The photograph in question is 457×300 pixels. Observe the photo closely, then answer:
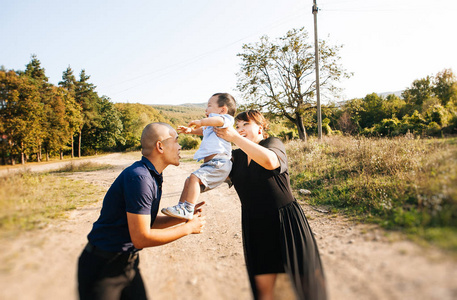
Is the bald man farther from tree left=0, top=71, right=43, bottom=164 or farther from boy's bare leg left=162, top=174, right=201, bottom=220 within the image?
tree left=0, top=71, right=43, bottom=164

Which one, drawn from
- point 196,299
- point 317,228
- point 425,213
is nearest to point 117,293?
point 196,299

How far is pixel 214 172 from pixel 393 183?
103 inches

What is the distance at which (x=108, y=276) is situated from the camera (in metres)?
1.88

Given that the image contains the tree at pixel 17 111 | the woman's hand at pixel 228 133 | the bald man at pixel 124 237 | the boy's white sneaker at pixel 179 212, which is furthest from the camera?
the boy's white sneaker at pixel 179 212

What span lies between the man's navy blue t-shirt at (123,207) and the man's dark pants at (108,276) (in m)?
0.08

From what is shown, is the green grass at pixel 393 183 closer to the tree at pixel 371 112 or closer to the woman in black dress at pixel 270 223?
the woman in black dress at pixel 270 223

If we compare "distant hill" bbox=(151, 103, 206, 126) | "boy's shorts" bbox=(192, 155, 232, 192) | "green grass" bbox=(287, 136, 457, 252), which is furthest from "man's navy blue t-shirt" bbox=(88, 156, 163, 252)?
"distant hill" bbox=(151, 103, 206, 126)

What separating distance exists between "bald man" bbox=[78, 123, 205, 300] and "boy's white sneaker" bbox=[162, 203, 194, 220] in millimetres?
174

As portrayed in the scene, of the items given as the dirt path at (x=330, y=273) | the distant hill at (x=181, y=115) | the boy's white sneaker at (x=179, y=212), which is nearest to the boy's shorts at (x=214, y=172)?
the boy's white sneaker at (x=179, y=212)

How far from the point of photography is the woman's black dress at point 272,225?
1967 mm

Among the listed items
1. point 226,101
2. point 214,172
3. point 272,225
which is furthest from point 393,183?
point 226,101

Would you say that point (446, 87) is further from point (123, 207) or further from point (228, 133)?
point (123, 207)

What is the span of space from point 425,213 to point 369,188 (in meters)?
4.41

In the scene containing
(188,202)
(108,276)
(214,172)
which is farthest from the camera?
(214,172)
